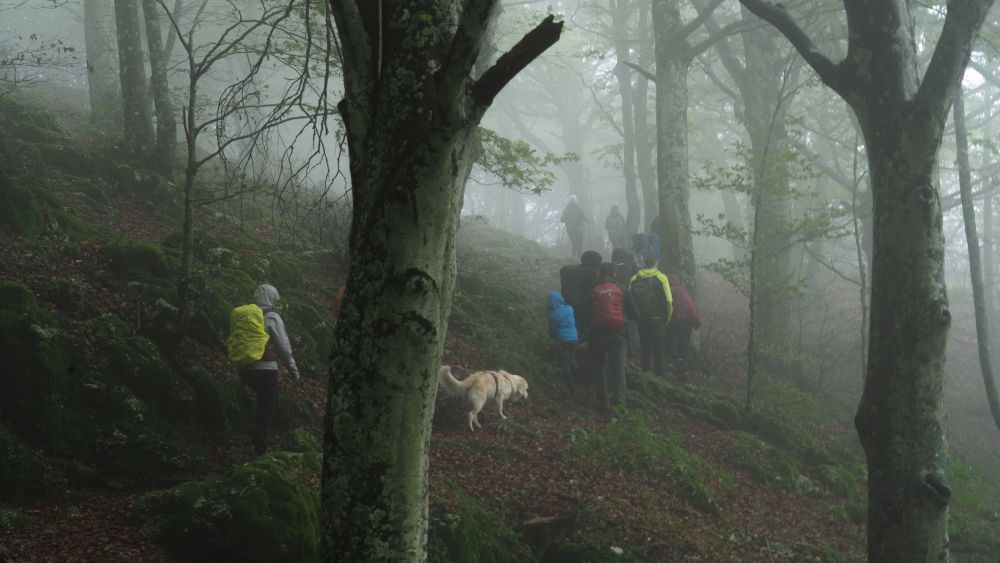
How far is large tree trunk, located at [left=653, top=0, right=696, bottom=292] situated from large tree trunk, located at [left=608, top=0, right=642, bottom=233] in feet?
21.3

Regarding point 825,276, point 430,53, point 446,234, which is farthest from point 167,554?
point 825,276

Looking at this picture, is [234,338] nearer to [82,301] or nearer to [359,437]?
[82,301]

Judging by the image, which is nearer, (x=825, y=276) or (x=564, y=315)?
(x=564, y=315)

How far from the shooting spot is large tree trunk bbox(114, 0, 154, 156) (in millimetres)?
12195

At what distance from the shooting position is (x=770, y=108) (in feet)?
52.6

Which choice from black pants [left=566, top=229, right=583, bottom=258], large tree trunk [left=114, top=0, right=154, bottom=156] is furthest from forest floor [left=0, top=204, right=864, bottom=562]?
black pants [left=566, top=229, right=583, bottom=258]

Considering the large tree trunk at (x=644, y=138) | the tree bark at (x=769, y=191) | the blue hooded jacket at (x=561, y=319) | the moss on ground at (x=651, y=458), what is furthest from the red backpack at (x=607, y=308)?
the large tree trunk at (x=644, y=138)

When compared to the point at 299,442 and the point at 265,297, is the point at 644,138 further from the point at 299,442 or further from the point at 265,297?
the point at 299,442

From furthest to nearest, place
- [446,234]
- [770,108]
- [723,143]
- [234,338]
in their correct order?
[723,143], [770,108], [234,338], [446,234]

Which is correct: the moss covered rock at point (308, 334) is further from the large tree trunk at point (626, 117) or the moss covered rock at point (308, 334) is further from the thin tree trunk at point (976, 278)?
the large tree trunk at point (626, 117)

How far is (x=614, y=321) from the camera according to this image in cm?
980

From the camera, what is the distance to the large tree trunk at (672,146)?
13.4 meters

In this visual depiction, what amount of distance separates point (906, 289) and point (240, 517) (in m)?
5.35

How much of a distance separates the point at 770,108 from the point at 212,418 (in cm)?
1420
